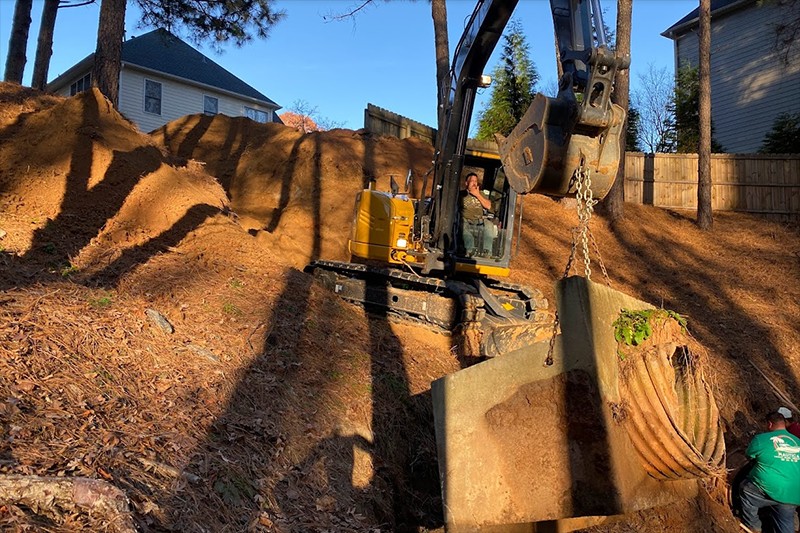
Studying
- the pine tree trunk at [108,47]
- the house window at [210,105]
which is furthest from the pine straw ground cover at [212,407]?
the house window at [210,105]

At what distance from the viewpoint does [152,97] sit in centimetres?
2559

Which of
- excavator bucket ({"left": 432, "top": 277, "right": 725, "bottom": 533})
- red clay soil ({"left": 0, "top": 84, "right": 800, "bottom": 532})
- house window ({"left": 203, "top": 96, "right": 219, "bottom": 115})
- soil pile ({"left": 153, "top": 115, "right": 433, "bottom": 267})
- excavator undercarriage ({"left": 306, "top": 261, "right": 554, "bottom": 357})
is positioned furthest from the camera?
house window ({"left": 203, "top": 96, "right": 219, "bottom": 115})

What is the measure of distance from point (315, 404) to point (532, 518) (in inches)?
101

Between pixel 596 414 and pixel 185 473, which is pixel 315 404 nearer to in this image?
pixel 185 473

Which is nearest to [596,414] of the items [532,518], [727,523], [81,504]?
[532,518]

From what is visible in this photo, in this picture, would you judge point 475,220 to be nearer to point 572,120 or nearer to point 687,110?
point 572,120

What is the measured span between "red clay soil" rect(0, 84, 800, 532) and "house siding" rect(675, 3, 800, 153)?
988 centimetres

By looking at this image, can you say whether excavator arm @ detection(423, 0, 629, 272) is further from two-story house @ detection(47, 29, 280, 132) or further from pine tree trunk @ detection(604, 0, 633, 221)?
two-story house @ detection(47, 29, 280, 132)

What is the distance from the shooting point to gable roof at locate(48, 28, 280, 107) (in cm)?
2544

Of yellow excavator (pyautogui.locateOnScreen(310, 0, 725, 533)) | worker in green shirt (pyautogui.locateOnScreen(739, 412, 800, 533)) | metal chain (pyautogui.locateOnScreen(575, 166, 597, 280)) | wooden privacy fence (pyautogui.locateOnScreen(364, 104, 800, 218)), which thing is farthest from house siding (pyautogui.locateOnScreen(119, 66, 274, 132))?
worker in green shirt (pyautogui.locateOnScreen(739, 412, 800, 533))

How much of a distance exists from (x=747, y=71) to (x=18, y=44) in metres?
23.0

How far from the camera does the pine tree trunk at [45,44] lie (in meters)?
17.6

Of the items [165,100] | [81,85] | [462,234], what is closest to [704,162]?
[462,234]

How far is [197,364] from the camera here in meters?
5.75
